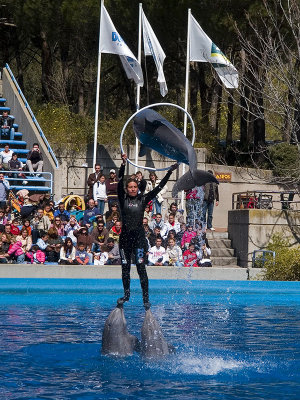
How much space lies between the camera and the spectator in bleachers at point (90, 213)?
22.6m

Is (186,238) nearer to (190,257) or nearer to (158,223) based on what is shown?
(190,257)

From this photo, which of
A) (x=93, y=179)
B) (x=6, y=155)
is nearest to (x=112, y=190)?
(x=93, y=179)

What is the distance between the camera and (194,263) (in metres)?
21.2

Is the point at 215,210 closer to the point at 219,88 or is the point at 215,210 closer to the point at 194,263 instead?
the point at 194,263

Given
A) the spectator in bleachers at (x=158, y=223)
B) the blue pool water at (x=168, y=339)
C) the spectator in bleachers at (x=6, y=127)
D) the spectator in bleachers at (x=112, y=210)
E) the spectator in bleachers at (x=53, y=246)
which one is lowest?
the blue pool water at (x=168, y=339)

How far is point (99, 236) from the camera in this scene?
68.9ft

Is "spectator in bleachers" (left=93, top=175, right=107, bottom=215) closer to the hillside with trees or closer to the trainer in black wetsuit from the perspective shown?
the hillside with trees

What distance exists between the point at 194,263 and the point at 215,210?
23.2 feet

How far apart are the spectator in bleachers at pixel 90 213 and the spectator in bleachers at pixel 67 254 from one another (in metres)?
2.28

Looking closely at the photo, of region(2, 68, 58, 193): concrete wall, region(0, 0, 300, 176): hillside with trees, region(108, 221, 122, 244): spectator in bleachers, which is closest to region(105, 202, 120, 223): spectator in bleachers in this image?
region(108, 221, 122, 244): spectator in bleachers

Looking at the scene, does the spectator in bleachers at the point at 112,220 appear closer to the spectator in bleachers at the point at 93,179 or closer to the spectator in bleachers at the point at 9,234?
the spectator in bleachers at the point at 93,179

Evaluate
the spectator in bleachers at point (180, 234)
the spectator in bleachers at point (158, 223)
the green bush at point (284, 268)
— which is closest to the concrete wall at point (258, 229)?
the green bush at point (284, 268)

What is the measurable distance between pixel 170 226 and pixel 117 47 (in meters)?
7.06

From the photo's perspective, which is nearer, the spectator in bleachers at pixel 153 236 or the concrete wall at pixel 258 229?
the spectator in bleachers at pixel 153 236
